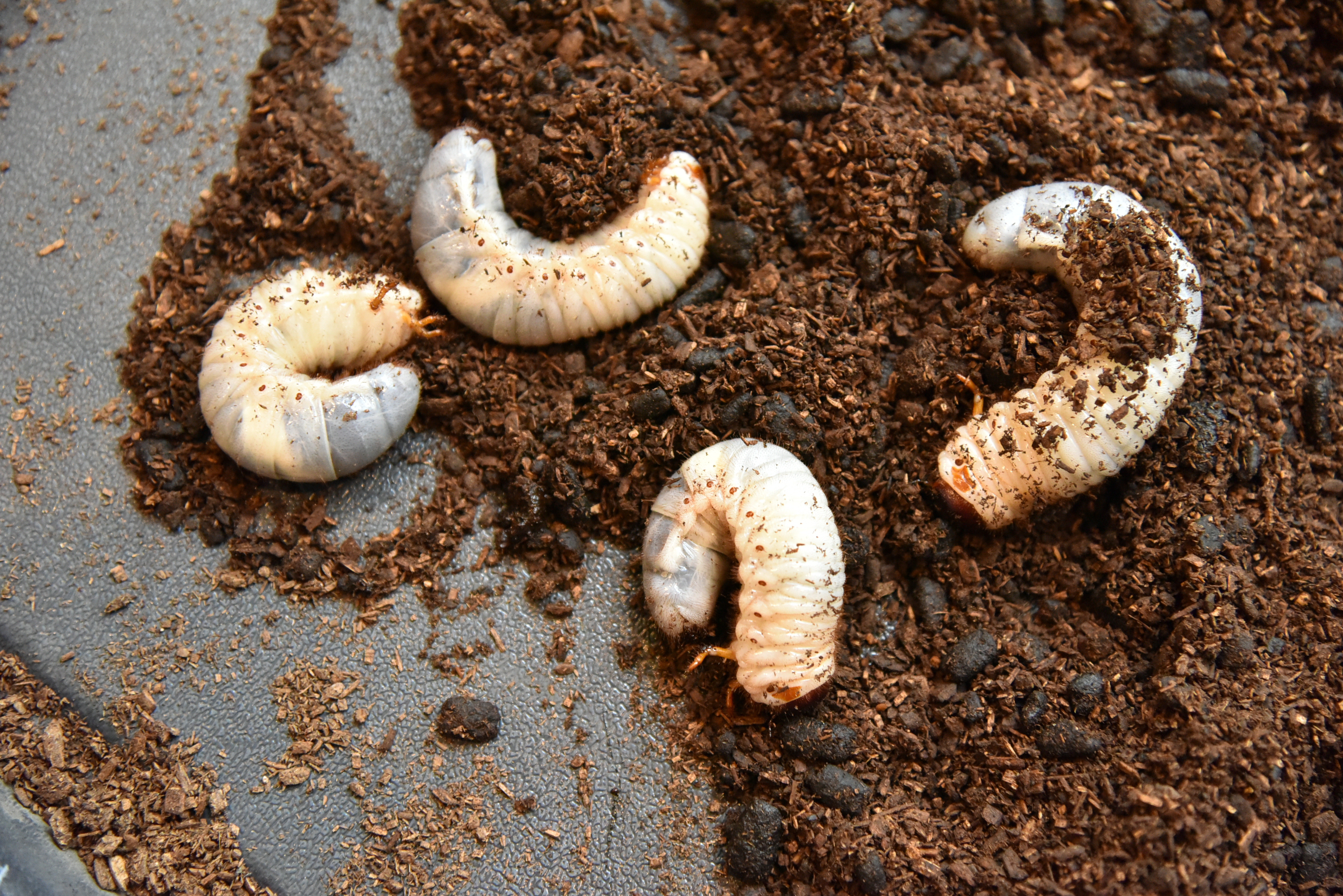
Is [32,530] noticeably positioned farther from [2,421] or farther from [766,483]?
[766,483]

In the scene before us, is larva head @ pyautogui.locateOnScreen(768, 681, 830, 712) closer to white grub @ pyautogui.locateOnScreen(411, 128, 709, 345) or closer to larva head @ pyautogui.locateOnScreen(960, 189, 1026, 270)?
white grub @ pyautogui.locateOnScreen(411, 128, 709, 345)

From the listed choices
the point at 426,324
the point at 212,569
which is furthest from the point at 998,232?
the point at 212,569

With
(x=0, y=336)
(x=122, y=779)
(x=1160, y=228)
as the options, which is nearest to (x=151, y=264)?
(x=0, y=336)

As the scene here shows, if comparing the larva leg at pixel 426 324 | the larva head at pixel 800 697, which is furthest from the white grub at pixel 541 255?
the larva head at pixel 800 697

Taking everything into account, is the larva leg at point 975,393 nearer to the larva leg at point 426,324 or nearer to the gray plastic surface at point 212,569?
the gray plastic surface at point 212,569

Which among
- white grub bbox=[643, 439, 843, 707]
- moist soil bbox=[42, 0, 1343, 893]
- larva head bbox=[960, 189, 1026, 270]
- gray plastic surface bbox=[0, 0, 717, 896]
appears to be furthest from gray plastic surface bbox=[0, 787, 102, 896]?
larva head bbox=[960, 189, 1026, 270]

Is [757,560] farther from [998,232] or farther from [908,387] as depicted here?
[998,232]
